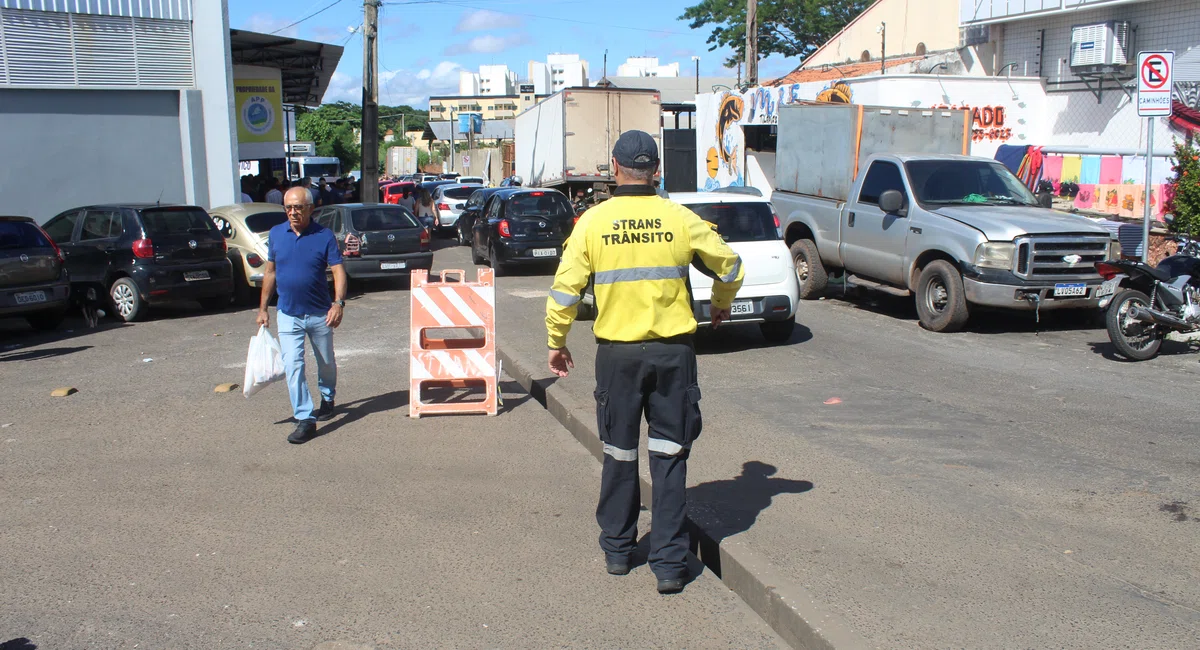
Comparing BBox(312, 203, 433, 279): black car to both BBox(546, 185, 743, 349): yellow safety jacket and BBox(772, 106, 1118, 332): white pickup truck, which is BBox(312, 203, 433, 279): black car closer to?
BBox(772, 106, 1118, 332): white pickup truck

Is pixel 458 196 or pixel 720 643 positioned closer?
pixel 720 643

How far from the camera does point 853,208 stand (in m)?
13.3

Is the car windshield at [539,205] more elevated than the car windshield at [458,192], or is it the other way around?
the car windshield at [458,192]

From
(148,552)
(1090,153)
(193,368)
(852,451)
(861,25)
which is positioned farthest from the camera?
(861,25)

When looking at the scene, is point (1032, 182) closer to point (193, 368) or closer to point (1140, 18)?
point (1140, 18)

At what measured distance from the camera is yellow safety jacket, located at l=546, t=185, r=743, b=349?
4414 millimetres

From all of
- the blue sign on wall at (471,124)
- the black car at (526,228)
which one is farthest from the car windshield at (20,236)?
the blue sign on wall at (471,124)

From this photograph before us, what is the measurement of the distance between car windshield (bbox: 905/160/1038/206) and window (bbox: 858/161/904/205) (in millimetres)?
192

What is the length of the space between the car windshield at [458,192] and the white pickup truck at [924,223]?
563 inches

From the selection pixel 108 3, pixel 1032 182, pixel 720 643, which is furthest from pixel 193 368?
pixel 1032 182

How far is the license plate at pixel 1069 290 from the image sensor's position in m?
10.8

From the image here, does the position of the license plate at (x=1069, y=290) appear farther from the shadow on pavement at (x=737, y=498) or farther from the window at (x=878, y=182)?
the shadow on pavement at (x=737, y=498)

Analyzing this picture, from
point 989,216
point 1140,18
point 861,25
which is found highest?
point 861,25

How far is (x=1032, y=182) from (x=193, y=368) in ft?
52.1
